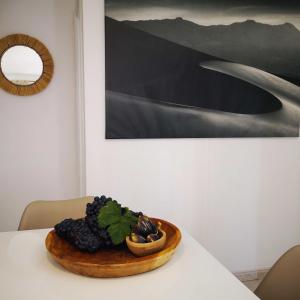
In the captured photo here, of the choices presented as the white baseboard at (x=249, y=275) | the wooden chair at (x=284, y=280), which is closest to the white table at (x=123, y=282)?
the wooden chair at (x=284, y=280)

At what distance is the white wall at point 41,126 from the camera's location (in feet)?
7.29

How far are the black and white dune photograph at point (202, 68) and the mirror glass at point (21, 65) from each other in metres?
0.68

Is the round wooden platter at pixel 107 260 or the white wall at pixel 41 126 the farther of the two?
the white wall at pixel 41 126

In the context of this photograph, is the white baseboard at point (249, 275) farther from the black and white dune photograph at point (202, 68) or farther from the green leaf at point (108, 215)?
the green leaf at point (108, 215)

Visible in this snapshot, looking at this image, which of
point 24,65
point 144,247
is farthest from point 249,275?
point 24,65

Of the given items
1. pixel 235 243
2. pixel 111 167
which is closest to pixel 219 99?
pixel 111 167

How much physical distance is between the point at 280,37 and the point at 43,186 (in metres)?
2.05

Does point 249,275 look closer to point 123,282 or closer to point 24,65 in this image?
point 123,282

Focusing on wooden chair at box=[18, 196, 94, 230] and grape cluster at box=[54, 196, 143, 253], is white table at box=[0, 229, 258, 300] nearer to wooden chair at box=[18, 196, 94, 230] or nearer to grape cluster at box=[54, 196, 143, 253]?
grape cluster at box=[54, 196, 143, 253]

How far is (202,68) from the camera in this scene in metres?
2.04

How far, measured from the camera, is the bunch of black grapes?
95 centimetres

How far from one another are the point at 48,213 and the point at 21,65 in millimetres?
→ 1228

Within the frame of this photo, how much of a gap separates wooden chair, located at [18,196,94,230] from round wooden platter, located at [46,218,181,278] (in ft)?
1.65

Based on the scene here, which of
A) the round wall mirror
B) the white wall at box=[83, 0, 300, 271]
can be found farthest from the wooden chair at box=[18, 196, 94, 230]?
the round wall mirror
